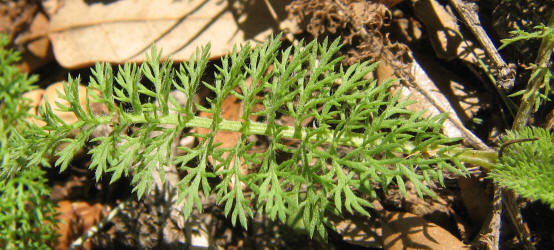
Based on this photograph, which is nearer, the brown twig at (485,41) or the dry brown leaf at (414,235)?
the dry brown leaf at (414,235)

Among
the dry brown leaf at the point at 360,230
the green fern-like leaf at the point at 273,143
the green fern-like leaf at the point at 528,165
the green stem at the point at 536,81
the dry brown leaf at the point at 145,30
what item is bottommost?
the dry brown leaf at the point at 360,230

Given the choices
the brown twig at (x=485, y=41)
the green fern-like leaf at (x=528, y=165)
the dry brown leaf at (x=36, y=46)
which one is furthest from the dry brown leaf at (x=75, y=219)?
the brown twig at (x=485, y=41)

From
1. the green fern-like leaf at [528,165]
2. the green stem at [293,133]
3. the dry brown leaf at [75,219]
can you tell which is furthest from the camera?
the dry brown leaf at [75,219]

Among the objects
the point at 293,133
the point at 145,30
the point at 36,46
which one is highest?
the point at 36,46

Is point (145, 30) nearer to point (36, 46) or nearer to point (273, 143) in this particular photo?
point (36, 46)

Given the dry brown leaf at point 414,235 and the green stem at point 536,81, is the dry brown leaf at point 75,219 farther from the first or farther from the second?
the green stem at point 536,81

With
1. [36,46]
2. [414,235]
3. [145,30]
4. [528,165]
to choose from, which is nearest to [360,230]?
[414,235]

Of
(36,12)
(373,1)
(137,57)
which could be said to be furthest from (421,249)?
(36,12)

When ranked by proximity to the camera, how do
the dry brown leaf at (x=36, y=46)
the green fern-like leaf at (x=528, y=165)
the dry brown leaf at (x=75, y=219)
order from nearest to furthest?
the green fern-like leaf at (x=528, y=165) → the dry brown leaf at (x=75, y=219) → the dry brown leaf at (x=36, y=46)
